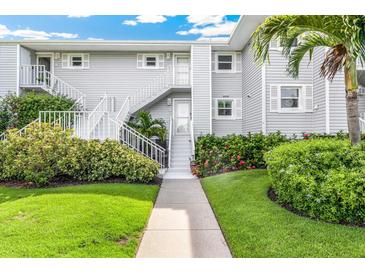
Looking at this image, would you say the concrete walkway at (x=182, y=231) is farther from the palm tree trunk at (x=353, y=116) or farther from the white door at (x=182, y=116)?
the white door at (x=182, y=116)

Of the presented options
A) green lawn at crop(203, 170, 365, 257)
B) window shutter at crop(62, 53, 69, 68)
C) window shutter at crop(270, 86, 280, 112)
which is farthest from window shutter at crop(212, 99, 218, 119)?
green lawn at crop(203, 170, 365, 257)

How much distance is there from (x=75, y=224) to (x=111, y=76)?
11.9m

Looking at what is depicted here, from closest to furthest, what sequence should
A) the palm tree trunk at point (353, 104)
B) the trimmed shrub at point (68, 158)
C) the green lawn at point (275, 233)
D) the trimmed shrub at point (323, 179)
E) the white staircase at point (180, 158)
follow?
the green lawn at point (275, 233) < the trimmed shrub at point (323, 179) < the palm tree trunk at point (353, 104) < the trimmed shrub at point (68, 158) < the white staircase at point (180, 158)

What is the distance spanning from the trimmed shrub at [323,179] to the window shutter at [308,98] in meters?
6.86

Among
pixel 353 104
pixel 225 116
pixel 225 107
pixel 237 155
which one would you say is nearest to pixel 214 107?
pixel 225 107

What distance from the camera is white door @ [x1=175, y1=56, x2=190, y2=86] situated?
15.0 metres

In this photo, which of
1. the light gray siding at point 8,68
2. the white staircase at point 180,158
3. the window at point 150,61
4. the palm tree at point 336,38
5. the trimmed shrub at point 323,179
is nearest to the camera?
the trimmed shrub at point 323,179

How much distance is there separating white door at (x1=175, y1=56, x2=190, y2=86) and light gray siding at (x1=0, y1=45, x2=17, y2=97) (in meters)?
8.08

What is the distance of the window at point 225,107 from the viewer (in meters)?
15.2

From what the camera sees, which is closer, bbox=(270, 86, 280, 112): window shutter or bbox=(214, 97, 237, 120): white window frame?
bbox=(270, 86, 280, 112): window shutter

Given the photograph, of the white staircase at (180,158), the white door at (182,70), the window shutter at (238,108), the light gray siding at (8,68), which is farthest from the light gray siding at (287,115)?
the light gray siding at (8,68)

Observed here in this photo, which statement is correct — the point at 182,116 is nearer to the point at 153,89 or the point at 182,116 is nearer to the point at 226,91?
the point at 153,89

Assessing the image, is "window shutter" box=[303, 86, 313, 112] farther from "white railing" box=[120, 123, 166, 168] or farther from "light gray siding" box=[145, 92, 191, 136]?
"white railing" box=[120, 123, 166, 168]
